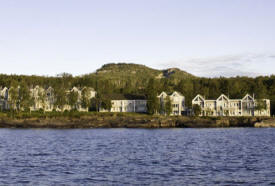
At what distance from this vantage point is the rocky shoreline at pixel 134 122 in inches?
4274

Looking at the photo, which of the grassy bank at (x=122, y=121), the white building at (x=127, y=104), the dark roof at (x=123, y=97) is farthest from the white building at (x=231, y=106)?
the dark roof at (x=123, y=97)

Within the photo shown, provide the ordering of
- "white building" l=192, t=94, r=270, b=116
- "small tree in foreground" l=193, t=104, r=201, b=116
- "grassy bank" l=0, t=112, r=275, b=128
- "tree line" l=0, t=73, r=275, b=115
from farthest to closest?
"tree line" l=0, t=73, r=275, b=115 → "white building" l=192, t=94, r=270, b=116 → "small tree in foreground" l=193, t=104, r=201, b=116 → "grassy bank" l=0, t=112, r=275, b=128

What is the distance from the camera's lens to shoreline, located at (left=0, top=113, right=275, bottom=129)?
10856cm

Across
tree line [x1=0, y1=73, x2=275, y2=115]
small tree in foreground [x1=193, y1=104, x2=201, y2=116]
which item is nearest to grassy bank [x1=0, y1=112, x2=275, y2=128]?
small tree in foreground [x1=193, y1=104, x2=201, y2=116]

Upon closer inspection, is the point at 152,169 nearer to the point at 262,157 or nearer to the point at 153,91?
the point at 262,157

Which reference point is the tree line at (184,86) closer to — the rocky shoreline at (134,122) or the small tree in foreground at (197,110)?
the small tree in foreground at (197,110)

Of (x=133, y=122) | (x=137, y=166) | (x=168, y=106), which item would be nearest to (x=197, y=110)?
(x=168, y=106)

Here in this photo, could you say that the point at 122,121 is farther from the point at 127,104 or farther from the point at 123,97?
the point at 123,97

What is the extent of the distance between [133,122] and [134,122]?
0.29 m

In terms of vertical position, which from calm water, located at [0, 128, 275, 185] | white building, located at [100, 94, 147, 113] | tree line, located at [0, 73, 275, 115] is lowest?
calm water, located at [0, 128, 275, 185]

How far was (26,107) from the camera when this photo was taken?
126938 millimetres

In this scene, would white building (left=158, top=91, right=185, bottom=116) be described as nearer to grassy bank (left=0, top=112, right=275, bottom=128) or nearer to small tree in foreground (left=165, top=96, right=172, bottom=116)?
small tree in foreground (left=165, top=96, right=172, bottom=116)

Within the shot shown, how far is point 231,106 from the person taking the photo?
130 metres

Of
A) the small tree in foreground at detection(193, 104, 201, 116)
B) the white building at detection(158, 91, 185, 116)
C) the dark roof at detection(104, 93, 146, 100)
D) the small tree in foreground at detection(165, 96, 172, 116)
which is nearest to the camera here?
the small tree in foreground at detection(193, 104, 201, 116)
